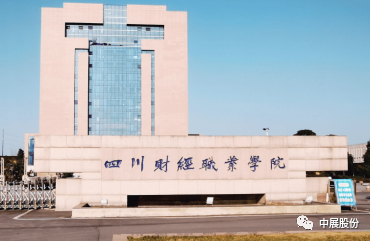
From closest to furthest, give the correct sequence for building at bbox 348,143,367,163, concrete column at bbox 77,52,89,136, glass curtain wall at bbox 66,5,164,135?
concrete column at bbox 77,52,89,136 → glass curtain wall at bbox 66,5,164,135 → building at bbox 348,143,367,163

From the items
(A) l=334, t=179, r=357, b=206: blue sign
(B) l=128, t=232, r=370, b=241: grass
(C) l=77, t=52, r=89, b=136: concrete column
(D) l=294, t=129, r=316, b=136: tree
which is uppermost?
(C) l=77, t=52, r=89, b=136: concrete column

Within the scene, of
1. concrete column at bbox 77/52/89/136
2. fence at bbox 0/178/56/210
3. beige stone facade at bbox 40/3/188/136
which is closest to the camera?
fence at bbox 0/178/56/210

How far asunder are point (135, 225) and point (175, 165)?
8.71m

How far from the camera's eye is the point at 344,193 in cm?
3566

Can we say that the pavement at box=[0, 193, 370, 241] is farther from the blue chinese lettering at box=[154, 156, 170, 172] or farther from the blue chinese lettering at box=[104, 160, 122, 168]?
the blue chinese lettering at box=[154, 156, 170, 172]

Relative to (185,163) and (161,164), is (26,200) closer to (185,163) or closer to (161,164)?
(161,164)

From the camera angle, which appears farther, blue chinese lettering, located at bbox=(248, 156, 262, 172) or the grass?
blue chinese lettering, located at bbox=(248, 156, 262, 172)

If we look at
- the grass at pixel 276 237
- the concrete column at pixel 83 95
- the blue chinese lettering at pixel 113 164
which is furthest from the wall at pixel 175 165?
the concrete column at pixel 83 95

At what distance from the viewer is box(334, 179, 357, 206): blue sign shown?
35344 mm

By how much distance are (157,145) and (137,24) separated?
180 feet

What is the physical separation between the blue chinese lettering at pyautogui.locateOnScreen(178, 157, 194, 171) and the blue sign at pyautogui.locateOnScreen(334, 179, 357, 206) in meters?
13.2

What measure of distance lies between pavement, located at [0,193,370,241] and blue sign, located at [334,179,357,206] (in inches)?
102

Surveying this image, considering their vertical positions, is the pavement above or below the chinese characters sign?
below

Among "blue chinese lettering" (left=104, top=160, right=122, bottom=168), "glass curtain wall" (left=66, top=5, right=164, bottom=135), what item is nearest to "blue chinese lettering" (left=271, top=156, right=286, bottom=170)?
"blue chinese lettering" (left=104, top=160, right=122, bottom=168)
